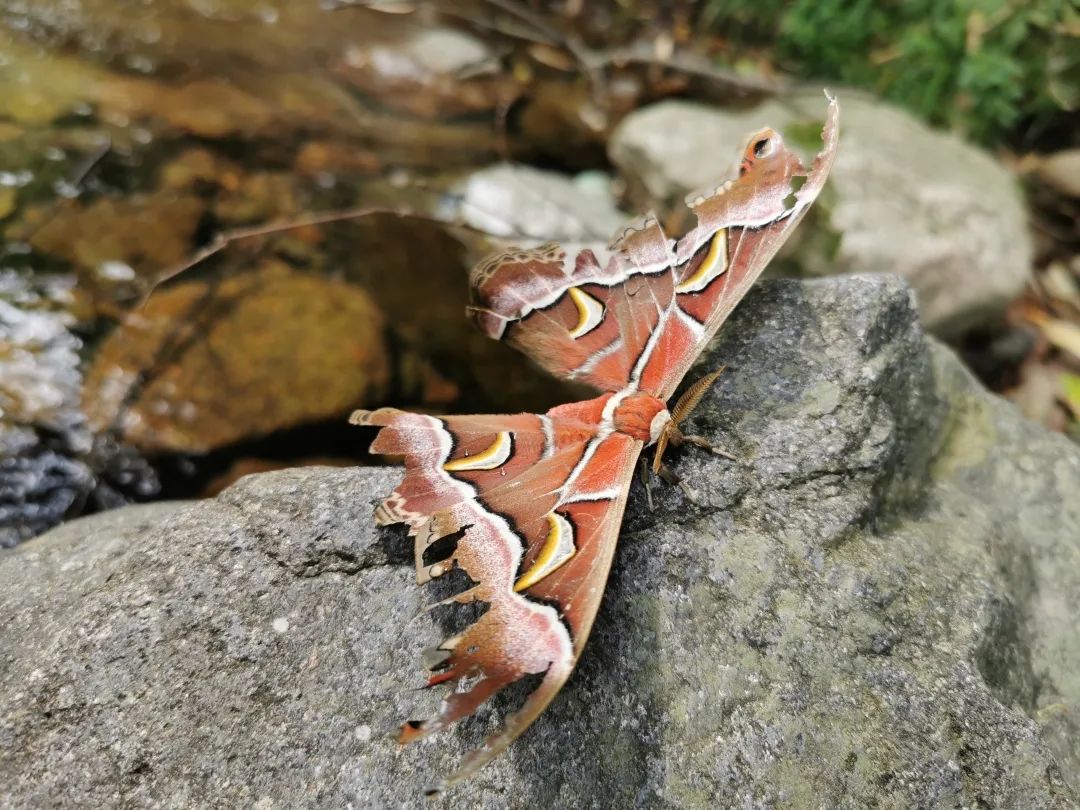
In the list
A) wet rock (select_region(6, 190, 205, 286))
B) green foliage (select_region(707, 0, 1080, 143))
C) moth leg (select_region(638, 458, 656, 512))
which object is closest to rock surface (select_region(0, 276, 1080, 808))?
moth leg (select_region(638, 458, 656, 512))

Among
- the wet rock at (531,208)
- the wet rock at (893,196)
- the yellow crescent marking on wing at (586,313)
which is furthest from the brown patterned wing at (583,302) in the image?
the wet rock at (893,196)

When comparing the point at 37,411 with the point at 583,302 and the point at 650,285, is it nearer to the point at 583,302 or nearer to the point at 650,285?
the point at 583,302

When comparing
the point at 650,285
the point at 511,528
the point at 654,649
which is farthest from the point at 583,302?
the point at 654,649

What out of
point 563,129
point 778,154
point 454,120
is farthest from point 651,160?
point 778,154

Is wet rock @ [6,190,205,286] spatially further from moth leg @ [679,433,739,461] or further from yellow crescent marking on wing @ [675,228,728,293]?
moth leg @ [679,433,739,461]

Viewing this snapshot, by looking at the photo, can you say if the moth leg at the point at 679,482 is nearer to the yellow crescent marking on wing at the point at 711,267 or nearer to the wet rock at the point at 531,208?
the yellow crescent marking on wing at the point at 711,267

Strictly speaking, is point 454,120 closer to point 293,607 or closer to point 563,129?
point 563,129
